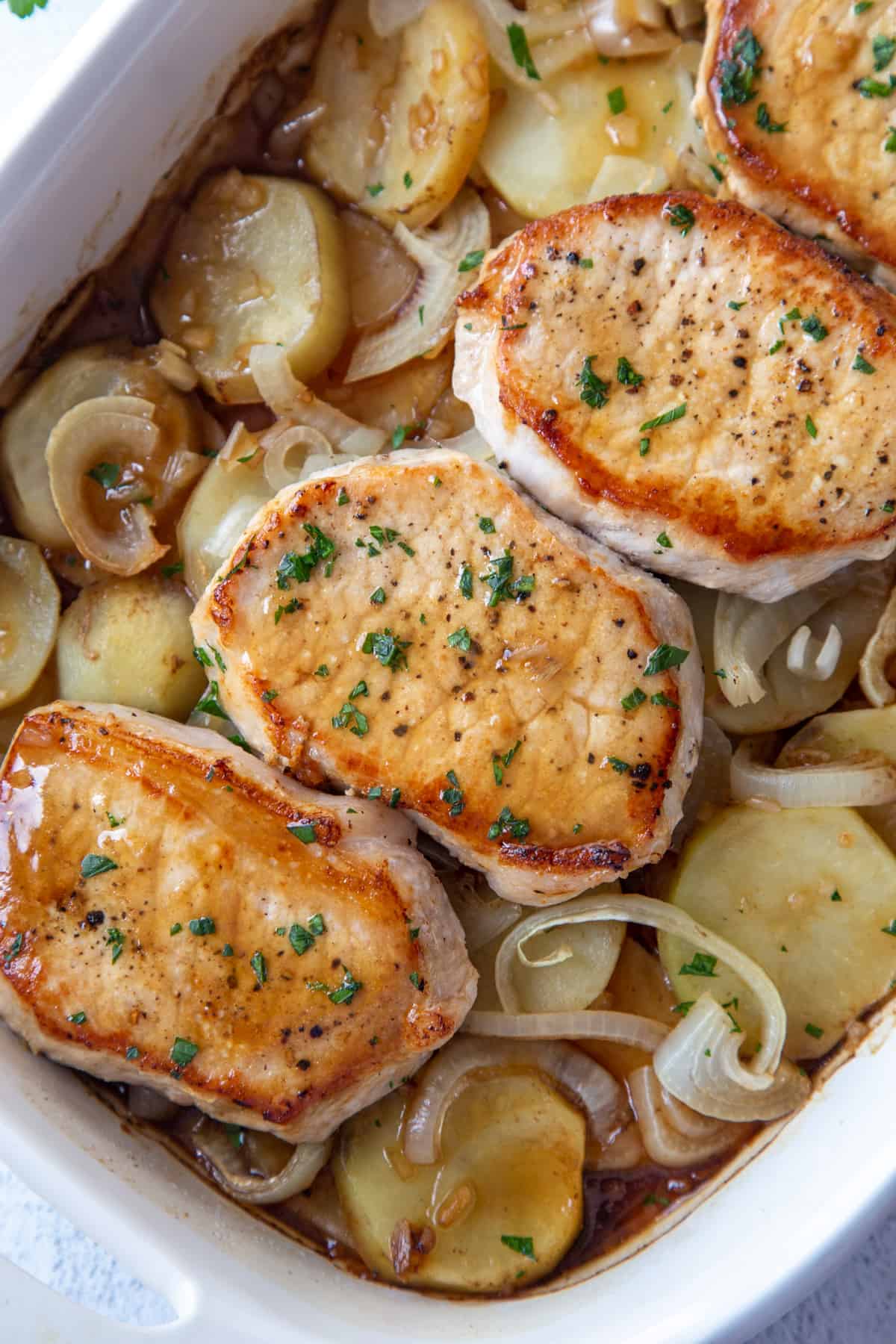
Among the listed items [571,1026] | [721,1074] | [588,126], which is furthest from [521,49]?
[721,1074]

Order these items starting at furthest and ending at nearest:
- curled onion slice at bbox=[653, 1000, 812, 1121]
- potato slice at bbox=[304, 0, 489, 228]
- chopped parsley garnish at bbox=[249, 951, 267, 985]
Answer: potato slice at bbox=[304, 0, 489, 228] < curled onion slice at bbox=[653, 1000, 812, 1121] < chopped parsley garnish at bbox=[249, 951, 267, 985]

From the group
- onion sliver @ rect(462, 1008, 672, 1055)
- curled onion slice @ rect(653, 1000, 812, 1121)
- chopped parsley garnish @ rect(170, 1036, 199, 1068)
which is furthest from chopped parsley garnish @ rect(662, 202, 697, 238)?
chopped parsley garnish @ rect(170, 1036, 199, 1068)

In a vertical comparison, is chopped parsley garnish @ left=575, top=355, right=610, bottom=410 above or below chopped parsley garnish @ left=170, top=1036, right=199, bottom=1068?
above

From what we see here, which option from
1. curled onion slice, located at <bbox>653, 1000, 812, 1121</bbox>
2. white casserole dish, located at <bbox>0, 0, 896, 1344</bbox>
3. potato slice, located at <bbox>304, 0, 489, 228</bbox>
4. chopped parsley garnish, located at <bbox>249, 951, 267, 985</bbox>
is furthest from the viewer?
potato slice, located at <bbox>304, 0, 489, 228</bbox>

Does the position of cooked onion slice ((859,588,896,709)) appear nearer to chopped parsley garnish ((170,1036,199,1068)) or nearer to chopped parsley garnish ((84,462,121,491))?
chopped parsley garnish ((170,1036,199,1068))

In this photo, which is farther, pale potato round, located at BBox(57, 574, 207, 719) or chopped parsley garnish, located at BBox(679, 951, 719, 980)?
pale potato round, located at BBox(57, 574, 207, 719)

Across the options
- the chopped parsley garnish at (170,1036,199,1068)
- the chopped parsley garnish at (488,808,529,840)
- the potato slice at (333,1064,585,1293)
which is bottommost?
the potato slice at (333,1064,585,1293)

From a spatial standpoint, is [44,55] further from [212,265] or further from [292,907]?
[292,907]
